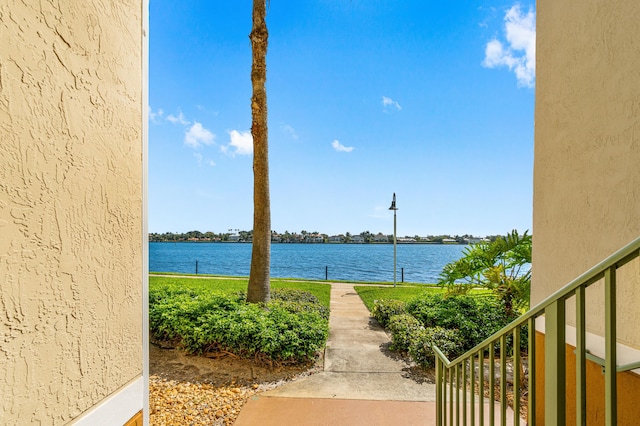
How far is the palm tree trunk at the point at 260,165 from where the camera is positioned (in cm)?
623

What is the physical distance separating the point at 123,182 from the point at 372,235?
257 ft

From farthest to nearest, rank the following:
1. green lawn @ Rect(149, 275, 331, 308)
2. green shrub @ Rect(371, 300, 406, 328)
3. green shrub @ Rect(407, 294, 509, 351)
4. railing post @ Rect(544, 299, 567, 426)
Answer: green lawn @ Rect(149, 275, 331, 308)
green shrub @ Rect(371, 300, 406, 328)
green shrub @ Rect(407, 294, 509, 351)
railing post @ Rect(544, 299, 567, 426)

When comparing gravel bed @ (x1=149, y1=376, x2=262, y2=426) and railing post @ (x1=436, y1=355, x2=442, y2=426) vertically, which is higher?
railing post @ (x1=436, y1=355, x2=442, y2=426)

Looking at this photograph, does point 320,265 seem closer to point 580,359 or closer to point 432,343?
point 432,343

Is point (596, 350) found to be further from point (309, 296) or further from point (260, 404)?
point (309, 296)

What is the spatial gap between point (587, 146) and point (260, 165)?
5.25 m

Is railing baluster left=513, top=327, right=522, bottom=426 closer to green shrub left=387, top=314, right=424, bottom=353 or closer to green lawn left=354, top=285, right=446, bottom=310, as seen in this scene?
green shrub left=387, top=314, right=424, bottom=353

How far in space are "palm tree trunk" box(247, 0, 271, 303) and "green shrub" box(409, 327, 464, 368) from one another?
319 centimetres

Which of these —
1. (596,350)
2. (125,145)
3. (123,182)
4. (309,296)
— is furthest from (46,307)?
(309,296)

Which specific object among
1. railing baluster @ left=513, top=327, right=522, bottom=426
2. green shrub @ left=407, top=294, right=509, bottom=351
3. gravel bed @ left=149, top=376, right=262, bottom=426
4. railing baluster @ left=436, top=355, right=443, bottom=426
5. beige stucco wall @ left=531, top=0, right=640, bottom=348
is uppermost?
beige stucco wall @ left=531, top=0, right=640, bottom=348

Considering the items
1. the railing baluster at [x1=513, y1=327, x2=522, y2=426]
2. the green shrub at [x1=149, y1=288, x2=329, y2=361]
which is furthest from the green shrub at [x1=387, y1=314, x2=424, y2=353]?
the railing baluster at [x1=513, y1=327, x2=522, y2=426]

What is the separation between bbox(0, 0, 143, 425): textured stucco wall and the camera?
3.47ft

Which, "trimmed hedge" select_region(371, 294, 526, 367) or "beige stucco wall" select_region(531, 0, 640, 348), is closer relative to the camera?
"beige stucco wall" select_region(531, 0, 640, 348)

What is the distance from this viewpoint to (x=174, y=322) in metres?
5.32
